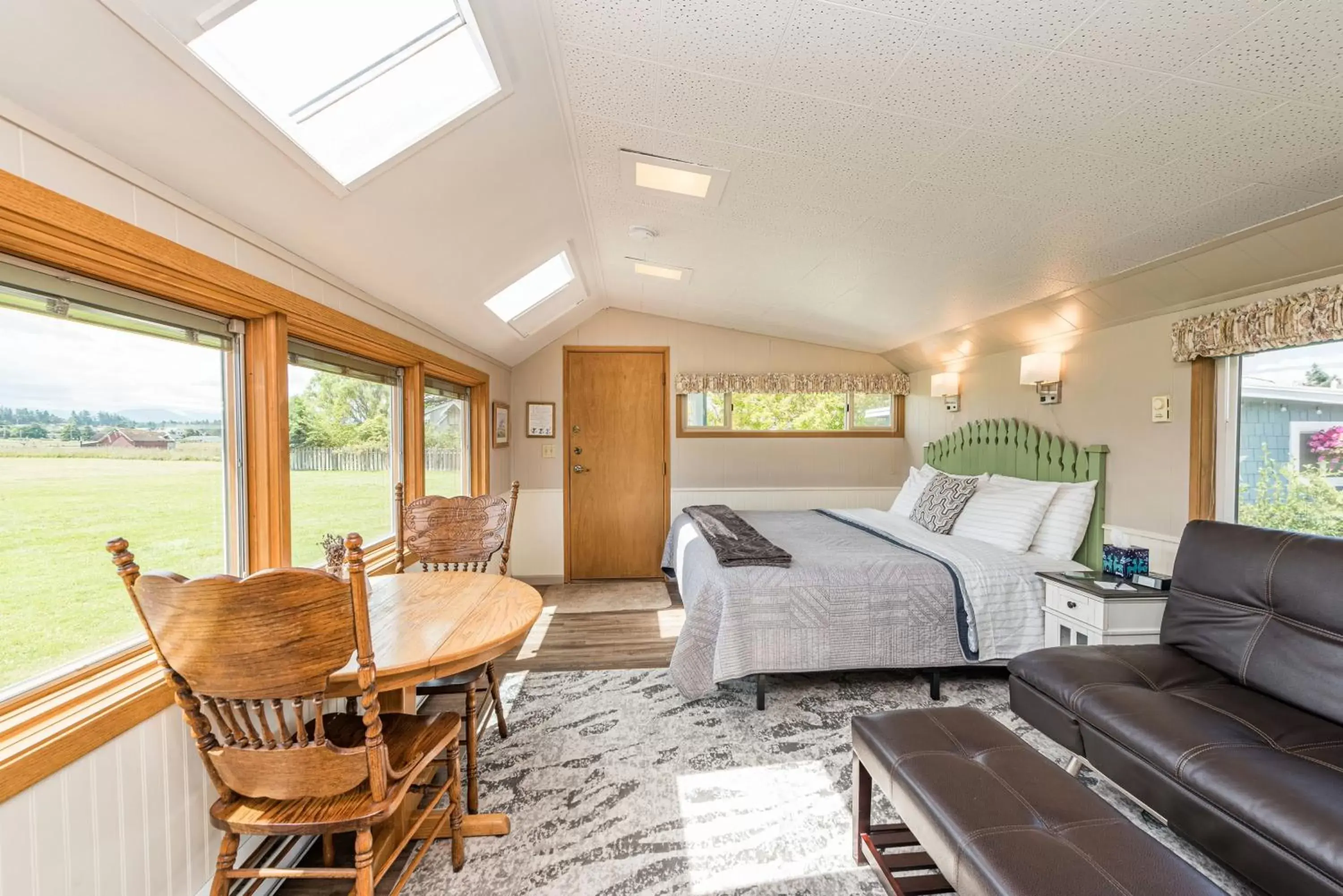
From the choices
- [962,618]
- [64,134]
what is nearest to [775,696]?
[962,618]

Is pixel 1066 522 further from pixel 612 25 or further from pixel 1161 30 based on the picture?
pixel 612 25

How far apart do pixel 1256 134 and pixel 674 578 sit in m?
4.20

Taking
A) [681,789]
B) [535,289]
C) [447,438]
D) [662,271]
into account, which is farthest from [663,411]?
[681,789]

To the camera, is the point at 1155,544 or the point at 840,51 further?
the point at 1155,544

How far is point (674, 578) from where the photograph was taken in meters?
4.79

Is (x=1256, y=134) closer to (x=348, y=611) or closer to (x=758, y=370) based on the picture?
(x=348, y=611)

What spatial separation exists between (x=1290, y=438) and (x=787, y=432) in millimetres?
3208

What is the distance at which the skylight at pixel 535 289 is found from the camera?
349cm

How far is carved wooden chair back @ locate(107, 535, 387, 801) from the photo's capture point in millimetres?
1035

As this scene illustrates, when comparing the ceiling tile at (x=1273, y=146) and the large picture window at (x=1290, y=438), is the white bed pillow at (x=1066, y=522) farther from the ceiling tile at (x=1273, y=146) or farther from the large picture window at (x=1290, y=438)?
the ceiling tile at (x=1273, y=146)

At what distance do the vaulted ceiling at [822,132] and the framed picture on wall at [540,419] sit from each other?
2.07m

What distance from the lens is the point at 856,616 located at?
2.57m

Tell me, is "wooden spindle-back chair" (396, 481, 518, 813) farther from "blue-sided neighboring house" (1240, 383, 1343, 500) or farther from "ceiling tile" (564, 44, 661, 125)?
"blue-sided neighboring house" (1240, 383, 1343, 500)

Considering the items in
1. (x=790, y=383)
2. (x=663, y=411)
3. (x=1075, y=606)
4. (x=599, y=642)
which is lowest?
(x=599, y=642)
